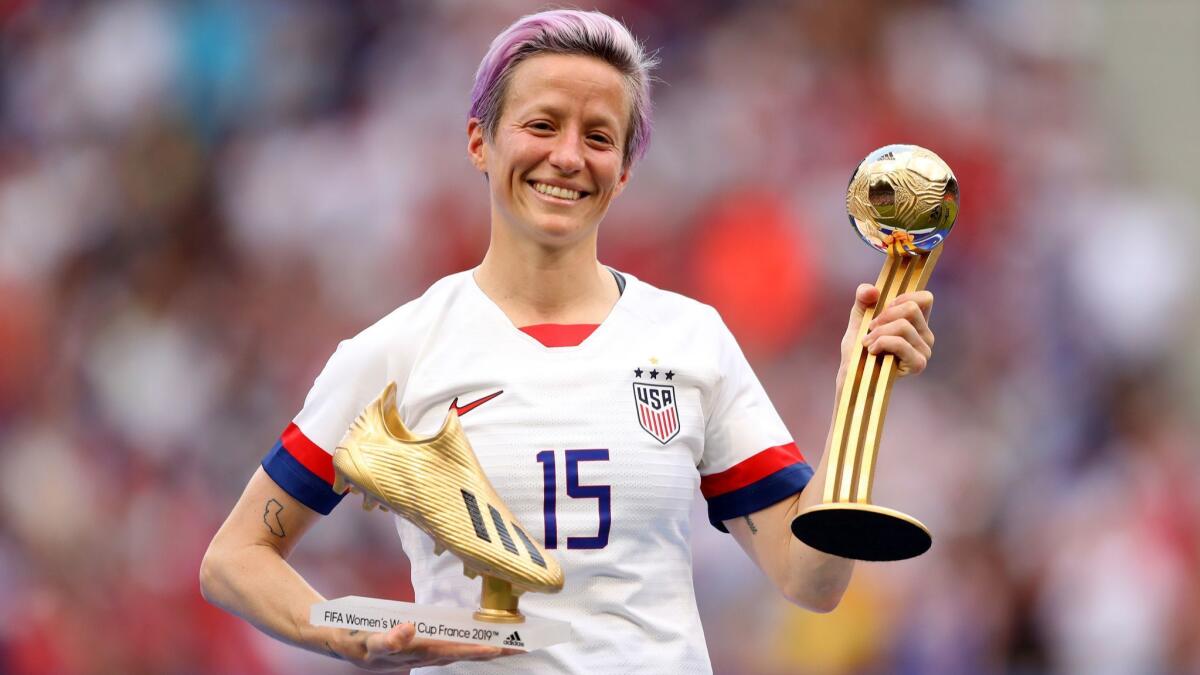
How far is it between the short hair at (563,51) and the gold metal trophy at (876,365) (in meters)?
0.38

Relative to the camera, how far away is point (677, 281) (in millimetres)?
6430

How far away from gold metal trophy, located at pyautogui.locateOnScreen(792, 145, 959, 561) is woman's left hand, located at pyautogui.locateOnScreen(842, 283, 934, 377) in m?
0.02

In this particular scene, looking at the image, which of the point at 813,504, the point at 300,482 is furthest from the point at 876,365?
the point at 300,482

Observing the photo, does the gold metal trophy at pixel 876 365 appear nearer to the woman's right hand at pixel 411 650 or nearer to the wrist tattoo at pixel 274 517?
the woman's right hand at pixel 411 650

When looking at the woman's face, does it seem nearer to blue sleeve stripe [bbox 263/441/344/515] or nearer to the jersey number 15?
the jersey number 15

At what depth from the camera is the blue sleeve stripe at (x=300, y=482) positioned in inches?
99.0

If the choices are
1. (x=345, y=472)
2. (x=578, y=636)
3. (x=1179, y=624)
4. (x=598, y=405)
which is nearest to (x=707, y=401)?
(x=598, y=405)

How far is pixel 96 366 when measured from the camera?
6.71m

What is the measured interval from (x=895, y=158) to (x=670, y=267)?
4.06 meters

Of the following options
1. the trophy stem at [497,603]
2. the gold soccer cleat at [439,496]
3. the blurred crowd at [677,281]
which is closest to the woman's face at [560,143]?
the gold soccer cleat at [439,496]

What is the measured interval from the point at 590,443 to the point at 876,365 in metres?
0.45

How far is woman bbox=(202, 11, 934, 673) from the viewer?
240 cm

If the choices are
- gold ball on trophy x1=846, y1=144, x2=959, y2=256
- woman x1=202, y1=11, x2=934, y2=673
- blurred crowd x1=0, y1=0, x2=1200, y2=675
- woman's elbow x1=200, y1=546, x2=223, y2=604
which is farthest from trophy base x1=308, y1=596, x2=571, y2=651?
blurred crowd x1=0, y1=0, x2=1200, y2=675

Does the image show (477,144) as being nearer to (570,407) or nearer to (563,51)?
(563,51)
